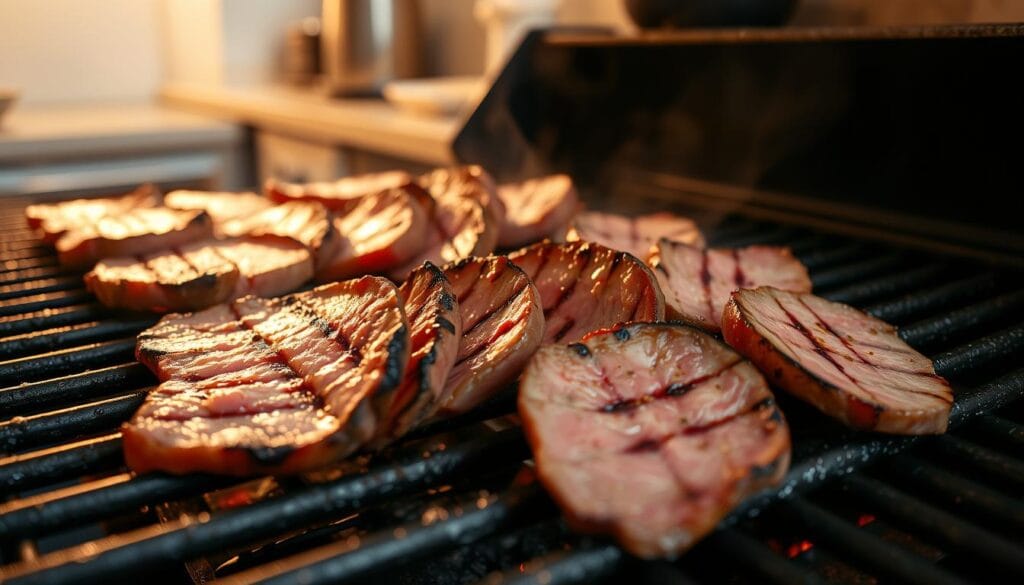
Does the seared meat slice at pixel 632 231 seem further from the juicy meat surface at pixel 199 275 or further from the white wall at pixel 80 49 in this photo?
the white wall at pixel 80 49

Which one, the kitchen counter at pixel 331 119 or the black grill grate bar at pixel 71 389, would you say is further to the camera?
the kitchen counter at pixel 331 119

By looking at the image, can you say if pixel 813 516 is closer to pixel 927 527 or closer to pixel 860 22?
pixel 927 527

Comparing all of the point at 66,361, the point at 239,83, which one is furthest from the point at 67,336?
the point at 239,83

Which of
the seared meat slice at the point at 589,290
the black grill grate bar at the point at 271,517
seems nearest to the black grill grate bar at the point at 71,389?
the black grill grate bar at the point at 271,517

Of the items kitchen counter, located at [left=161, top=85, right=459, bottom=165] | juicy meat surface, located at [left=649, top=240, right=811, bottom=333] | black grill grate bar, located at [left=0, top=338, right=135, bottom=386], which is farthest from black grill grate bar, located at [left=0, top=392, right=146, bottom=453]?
kitchen counter, located at [left=161, top=85, right=459, bottom=165]

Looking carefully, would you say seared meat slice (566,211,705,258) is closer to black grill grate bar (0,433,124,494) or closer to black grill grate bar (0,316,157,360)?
black grill grate bar (0,316,157,360)

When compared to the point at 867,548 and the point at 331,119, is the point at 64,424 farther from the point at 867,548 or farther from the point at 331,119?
the point at 331,119

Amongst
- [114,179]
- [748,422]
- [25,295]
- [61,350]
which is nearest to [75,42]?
[114,179]
